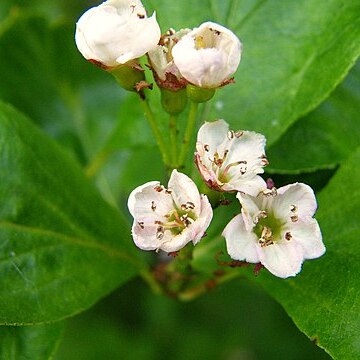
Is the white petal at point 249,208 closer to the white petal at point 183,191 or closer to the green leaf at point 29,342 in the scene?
the white petal at point 183,191

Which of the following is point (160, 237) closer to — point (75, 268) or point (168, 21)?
point (75, 268)

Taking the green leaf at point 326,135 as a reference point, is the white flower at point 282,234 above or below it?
above

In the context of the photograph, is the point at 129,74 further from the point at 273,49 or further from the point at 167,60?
the point at 273,49

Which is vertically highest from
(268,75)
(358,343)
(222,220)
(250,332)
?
(268,75)

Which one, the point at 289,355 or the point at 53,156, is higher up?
the point at 53,156

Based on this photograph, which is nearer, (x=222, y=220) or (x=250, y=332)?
(x=222, y=220)

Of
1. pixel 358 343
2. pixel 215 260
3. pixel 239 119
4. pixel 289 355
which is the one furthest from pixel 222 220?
pixel 289 355

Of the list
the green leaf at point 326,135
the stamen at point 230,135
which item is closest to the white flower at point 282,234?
the stamen at point 230,135
